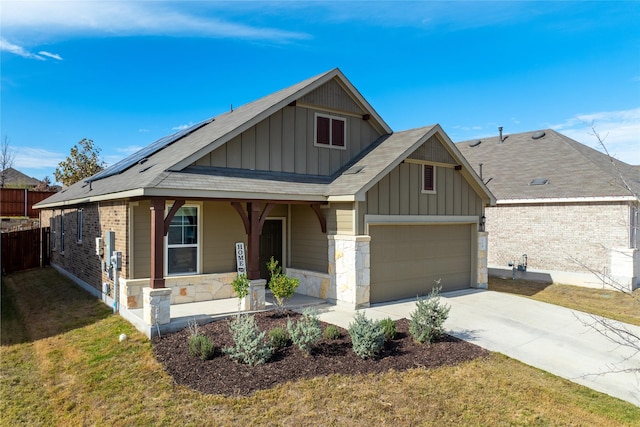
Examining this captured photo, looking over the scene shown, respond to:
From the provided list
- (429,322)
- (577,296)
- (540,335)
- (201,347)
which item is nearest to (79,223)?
(201,347)

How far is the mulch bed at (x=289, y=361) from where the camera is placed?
6.05 meters

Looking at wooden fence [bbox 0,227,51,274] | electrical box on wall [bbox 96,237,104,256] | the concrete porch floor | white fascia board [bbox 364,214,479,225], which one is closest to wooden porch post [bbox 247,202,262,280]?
the concrete porch floor

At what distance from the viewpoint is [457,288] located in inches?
506

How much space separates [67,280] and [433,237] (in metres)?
12.9

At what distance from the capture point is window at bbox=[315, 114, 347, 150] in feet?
39.9

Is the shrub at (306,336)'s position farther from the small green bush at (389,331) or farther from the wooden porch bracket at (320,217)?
the wooden porch bracket at (320,217)

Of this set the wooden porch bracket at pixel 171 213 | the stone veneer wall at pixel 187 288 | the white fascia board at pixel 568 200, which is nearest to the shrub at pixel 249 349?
the wooden porch bracket at pixel 171 213

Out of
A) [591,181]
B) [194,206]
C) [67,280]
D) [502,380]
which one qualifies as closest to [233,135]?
[194,206]

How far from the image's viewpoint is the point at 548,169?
60.2 ft

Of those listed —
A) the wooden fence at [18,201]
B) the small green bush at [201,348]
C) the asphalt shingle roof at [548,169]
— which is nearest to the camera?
the small green bush at [201,348]

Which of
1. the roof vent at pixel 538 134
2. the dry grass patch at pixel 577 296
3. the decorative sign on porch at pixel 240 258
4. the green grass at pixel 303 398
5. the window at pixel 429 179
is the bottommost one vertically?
the dry grass patch at pixel 577 296

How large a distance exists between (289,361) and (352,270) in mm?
3749

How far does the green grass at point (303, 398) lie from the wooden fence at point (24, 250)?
39.0 feet

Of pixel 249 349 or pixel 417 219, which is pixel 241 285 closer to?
pixel 249 349
